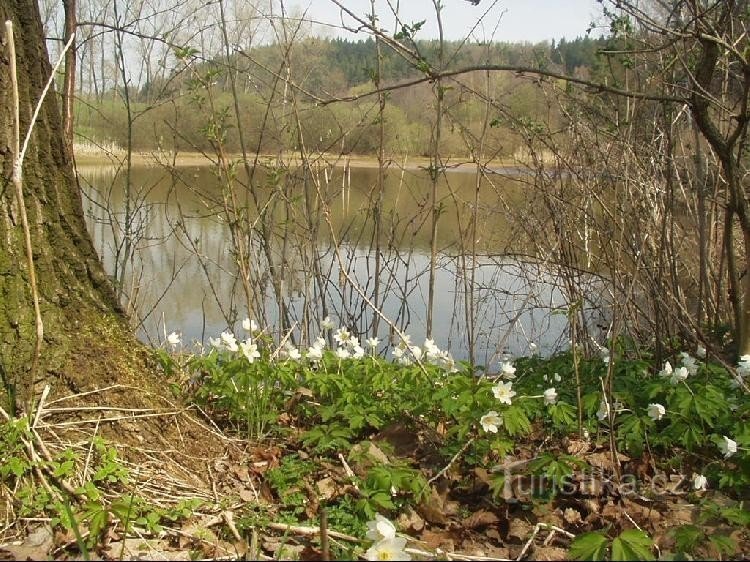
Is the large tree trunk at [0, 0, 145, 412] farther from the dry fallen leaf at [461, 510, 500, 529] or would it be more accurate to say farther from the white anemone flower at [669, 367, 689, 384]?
the white anemone flower at [669, 367, 689, 384]

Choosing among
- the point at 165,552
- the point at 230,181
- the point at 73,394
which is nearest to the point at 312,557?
the point at 165,552

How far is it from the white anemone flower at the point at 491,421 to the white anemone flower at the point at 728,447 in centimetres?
78

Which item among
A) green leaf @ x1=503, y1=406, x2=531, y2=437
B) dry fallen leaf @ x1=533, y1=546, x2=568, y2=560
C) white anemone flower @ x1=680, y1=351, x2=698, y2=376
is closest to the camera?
dry fallen leaf @ x1=533, y1=546, x2=568, y2=560

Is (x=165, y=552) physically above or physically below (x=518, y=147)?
below

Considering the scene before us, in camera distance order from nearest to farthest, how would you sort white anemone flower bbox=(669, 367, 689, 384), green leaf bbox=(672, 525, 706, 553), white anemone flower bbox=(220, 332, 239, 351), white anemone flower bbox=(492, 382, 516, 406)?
green leaf bbox=(672, 525, 706, 553) → white anemone flower bbox=(492, 382, 516, 406) → white anemone flower bbox=(669, 367, 689, 384) → white anemone flower bbox=(220, 332, 239, 351)

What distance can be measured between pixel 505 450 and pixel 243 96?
4.06 metres

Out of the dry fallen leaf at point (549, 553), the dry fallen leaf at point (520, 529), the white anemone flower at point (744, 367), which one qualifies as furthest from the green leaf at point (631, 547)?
the white anemone flower at point (744, 367)

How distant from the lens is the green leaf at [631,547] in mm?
1659

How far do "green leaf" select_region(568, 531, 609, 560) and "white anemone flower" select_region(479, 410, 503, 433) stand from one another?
0.69m

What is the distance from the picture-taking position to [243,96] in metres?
5.65

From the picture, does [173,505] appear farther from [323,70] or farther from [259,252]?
[323,70]

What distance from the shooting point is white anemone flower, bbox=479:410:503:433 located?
249 cm

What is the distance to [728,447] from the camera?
2471 mm

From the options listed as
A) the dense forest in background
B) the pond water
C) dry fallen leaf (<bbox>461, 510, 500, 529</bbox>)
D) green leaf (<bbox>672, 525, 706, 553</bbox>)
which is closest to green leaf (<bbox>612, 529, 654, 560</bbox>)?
green leaf (<bbox>672, 525, 706, 553</bbox>)
